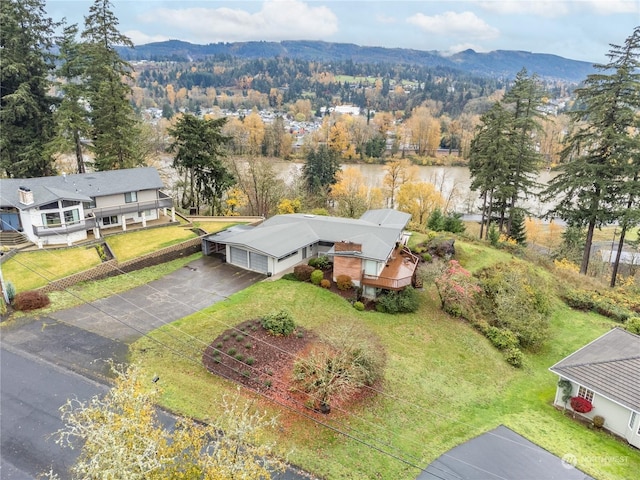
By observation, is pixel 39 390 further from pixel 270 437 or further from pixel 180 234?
pixel 180 234

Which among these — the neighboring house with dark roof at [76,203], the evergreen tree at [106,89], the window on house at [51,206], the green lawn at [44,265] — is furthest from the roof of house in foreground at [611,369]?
the evergreen tree at [106,89]

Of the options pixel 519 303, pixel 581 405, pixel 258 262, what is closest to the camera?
pixel 581 405

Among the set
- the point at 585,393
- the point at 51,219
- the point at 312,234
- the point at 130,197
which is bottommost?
the point at 585,393

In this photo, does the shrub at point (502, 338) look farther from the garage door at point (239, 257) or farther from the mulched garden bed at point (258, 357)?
the garage door at point (239, 257)

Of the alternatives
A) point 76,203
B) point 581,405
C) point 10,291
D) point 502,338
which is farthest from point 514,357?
point 76,203

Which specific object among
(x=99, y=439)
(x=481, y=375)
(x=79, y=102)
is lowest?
(x=481, y=375)

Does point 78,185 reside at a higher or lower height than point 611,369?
higher

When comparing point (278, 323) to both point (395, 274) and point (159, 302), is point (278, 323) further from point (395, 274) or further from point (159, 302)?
point (395, 274)

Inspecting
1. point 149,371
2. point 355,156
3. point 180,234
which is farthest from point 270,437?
point 355,156
